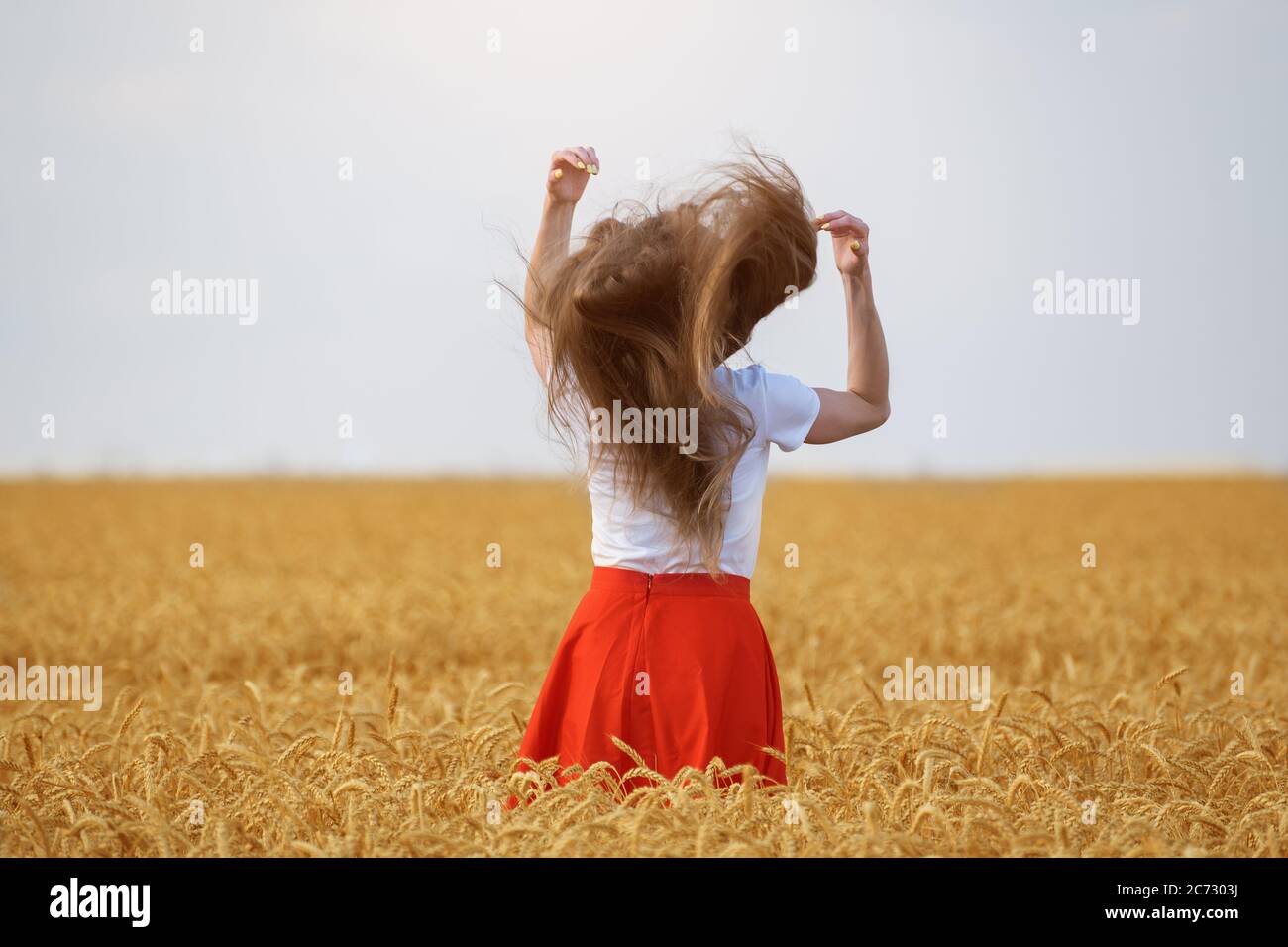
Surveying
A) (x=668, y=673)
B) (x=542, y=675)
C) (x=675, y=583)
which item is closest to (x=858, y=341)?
(x=675, y=583)

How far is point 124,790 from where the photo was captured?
390 cm

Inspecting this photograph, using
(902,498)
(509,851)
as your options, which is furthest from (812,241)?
(902,498)

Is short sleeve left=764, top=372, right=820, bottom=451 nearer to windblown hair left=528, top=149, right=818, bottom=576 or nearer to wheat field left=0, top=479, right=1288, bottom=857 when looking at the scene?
windblown hair left=528, top=149, right=818, bottom=576

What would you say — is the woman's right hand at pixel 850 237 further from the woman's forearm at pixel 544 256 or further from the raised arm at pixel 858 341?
the woman's forearm at pixel 544 256

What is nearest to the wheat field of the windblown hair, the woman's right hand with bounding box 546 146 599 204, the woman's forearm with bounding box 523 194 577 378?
the windblown hair

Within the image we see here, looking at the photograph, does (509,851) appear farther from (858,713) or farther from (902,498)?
(902,498)

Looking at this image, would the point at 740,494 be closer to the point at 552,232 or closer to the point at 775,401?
the point at 775,401

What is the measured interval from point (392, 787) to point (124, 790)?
0.88 m

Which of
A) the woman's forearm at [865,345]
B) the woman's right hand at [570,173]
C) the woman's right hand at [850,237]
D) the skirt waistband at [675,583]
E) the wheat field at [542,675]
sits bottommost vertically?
the wheat field at [542,675]

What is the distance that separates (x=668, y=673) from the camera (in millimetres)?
3373

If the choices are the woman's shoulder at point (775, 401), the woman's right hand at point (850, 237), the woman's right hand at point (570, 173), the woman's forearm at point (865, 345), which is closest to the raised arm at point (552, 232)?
the woman's right hand at point (570, 173)

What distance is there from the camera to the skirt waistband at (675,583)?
338 cm

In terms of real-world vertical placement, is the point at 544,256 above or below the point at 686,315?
above

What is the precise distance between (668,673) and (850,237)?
4.16 feet
